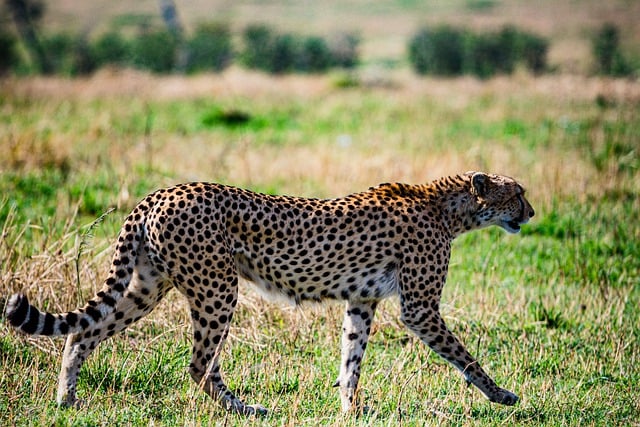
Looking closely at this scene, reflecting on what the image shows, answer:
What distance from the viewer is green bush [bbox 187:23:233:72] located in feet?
104

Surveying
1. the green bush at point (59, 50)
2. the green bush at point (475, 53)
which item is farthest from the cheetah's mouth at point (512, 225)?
the green bush at point (59, 50)

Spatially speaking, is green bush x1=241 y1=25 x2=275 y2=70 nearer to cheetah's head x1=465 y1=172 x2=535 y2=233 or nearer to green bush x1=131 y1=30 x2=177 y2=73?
green bush x1=131 y1=30 x2=177 y2=73

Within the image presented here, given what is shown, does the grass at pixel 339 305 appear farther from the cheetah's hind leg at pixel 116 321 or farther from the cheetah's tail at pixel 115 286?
the cheetah's tail at pixel 115 286

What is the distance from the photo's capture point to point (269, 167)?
11562mm

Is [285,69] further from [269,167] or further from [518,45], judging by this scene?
[269,167]

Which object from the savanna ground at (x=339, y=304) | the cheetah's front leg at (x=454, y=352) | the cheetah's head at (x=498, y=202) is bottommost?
the savanna ground at (x=339, y=304)

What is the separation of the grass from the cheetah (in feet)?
0.79

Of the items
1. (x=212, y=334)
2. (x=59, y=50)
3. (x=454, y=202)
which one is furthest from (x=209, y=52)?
(x=212, y=334)

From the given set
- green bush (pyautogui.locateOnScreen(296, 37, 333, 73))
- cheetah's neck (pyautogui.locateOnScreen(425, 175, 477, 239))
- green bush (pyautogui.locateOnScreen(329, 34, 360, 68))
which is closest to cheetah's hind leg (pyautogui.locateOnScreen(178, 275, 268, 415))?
cheetah's neck (pyautogui.locateOnScreen(425, 175, 477, 239))

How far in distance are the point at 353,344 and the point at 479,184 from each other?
1208 mm

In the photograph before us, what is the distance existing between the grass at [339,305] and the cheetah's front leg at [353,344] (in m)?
0.12

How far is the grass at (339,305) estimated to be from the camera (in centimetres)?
506

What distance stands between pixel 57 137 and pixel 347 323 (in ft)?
25.9

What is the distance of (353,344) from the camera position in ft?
17.0
